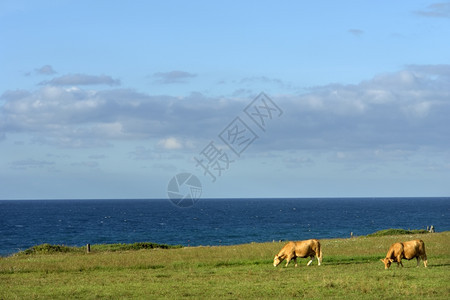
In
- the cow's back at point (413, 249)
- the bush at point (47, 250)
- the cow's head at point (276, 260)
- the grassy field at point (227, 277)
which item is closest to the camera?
the grassy field at point (227, 277)

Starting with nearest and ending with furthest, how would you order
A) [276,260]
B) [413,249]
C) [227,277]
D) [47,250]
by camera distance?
[227,277], [413,249], [276,260], [47,250]

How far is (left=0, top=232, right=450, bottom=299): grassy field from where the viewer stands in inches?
989

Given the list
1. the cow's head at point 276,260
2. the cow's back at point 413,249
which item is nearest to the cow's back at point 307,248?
the cow's head at point 276,260

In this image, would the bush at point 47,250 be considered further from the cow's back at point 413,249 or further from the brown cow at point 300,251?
the cow's back at point 413,249

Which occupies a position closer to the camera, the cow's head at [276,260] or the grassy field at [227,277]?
the grassy field at [227,277]

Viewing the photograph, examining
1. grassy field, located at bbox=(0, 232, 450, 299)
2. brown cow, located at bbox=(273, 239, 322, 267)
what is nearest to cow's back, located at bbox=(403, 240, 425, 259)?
grassy field, located at bbox=(0, 232, 450, 299)

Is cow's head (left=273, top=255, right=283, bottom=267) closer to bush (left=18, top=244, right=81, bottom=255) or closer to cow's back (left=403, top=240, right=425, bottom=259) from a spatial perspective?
cow's back (left=403, top=240, right=425, bottom=259)

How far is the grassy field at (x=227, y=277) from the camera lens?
82.4 ft

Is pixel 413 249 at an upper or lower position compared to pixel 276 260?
upper

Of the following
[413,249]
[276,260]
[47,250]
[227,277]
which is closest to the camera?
[227,277]

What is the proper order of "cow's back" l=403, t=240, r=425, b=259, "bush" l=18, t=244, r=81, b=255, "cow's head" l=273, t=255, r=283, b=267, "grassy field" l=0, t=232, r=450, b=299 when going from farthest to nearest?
1. "bush" l=18, t=244, r=81, b=255
2. "cow's head" l=273, t=255, r=283, b=267
3. "cow's back" l=403, t=240, r=425, b=259
4. "grassy field" l=0, t=232, r=450, b=299

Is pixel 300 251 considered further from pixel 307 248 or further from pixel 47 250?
pixel 47 250

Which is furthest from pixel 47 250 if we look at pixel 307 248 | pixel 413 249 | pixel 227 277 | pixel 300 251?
pixel 413 249

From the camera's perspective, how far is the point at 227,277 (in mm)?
31000
